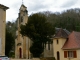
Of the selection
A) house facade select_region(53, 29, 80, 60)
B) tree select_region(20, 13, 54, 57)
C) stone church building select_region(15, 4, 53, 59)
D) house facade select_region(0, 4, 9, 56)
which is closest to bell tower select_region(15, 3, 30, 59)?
stone church building select_region(15, 4, 53, 59)

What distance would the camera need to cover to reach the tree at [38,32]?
34409mm

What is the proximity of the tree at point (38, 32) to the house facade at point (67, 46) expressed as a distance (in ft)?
Result: 6.37

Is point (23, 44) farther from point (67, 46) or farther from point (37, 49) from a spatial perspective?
point (67, 46)

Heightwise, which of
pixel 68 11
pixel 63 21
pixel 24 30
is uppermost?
pixel 68 11

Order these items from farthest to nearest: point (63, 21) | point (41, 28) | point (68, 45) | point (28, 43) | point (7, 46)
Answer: point (63, 21) → point (7, 46) → point (28, 43) → point (41, 28) → point (68, 45)

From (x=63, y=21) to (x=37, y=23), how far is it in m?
39.1

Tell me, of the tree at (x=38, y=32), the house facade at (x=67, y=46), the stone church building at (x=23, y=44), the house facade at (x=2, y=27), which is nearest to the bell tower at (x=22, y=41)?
the stone church building at (x=23, y=44)

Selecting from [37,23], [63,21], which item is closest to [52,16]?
[63,21]

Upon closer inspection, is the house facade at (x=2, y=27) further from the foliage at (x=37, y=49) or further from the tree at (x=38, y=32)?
the foliage at (x=37, y=49)

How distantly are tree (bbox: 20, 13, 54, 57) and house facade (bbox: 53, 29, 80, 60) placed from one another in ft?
6.37

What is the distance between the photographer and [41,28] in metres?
35.0

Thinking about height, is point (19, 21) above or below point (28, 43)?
above

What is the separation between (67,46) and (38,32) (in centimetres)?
618

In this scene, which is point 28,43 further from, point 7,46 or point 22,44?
point 7,46
